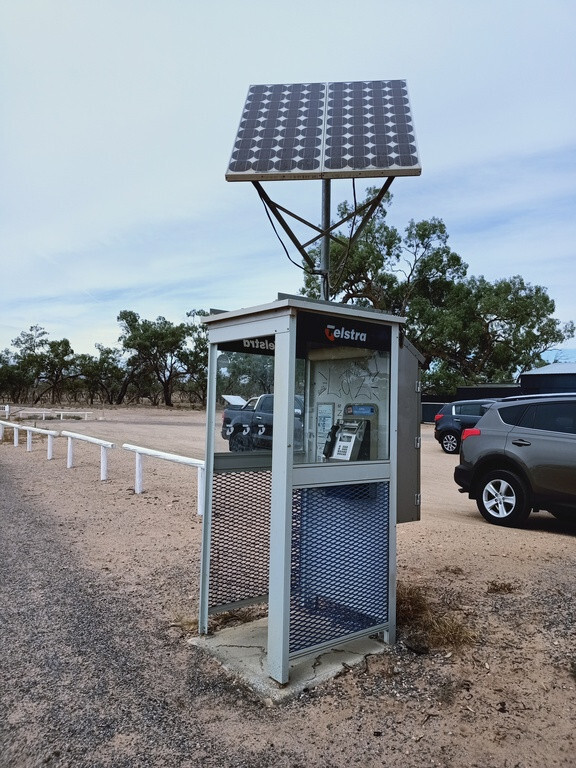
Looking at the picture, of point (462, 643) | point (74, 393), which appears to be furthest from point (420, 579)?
point (74, 393)

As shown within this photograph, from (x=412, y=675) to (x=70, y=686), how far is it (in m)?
A: 1.96

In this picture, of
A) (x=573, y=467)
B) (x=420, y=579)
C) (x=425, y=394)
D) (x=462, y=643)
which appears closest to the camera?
(x=462, y=643)

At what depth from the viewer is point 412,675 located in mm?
3750

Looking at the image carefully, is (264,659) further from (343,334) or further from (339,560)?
(343,334)

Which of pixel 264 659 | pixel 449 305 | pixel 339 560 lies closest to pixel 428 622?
pixel 339 560

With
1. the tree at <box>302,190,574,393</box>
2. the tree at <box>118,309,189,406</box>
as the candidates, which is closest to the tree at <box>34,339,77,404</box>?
the tree at <box>118,309,189,406</box>

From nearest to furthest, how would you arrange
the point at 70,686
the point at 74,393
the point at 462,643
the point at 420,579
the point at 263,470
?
the point at 70,686 < the point at 462,643 < the point at 263,470 < the point at 420,579 < the point at 74,393

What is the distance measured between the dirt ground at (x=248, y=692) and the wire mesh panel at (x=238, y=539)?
1.28ft

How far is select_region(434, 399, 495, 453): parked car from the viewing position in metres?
18.2

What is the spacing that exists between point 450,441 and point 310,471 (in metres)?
15.3

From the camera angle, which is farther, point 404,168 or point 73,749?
point 404,168

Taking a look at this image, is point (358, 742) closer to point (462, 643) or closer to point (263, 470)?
point (462, 643)

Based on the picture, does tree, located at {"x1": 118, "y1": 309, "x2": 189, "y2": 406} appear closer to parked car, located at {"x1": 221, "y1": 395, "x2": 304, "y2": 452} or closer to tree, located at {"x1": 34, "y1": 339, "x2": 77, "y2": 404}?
tree, located at {"x1": 34, "y1": 339, "x2": 77, "y2": 404}

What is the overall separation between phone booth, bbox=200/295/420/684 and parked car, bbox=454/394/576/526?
12.9ft
